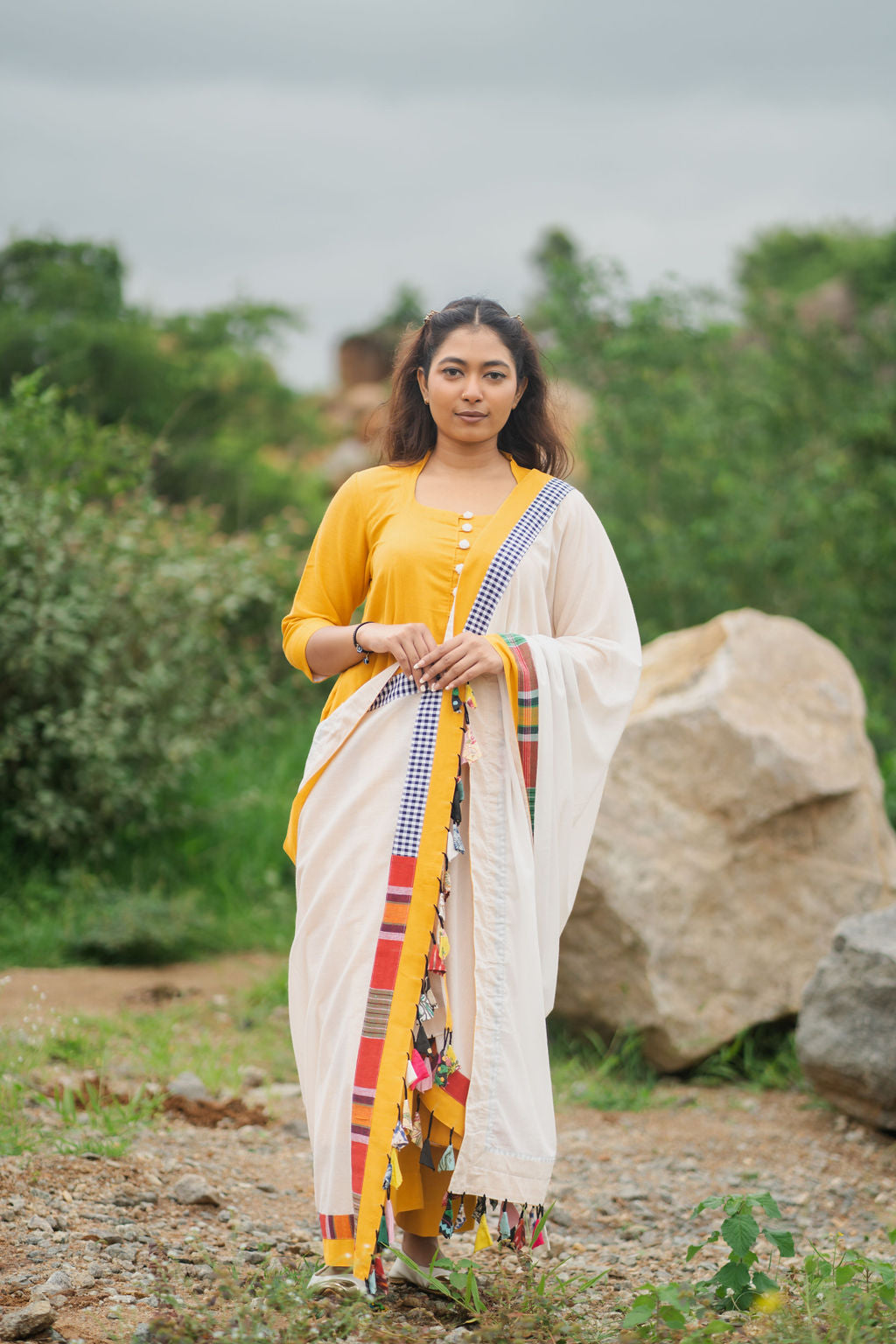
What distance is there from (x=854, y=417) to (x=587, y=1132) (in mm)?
5834

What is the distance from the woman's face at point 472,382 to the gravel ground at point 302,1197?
6.05 feet

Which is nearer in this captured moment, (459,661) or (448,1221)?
(459,661)

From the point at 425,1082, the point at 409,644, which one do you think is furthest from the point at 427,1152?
the point at 409,644

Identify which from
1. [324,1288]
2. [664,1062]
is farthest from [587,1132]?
[324,1288]

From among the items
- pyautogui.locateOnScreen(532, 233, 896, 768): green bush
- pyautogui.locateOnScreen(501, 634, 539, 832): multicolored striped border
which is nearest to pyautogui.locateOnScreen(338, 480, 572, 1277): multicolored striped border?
pyautogui.locateOnScreen(501, 634, 539, 832): multicolored striped border

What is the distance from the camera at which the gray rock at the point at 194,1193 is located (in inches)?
128

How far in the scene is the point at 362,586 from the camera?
9.88 ft

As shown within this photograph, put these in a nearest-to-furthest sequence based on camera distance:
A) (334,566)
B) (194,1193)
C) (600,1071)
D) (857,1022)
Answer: (334,566) < (194,1193) < (857,1022) < (600,1071)

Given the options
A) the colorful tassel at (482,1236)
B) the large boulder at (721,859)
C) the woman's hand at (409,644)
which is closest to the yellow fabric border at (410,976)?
the woman's hand at (409,644)

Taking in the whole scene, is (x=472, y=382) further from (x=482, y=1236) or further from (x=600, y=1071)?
(x=600, y=1071)

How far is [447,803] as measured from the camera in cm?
265

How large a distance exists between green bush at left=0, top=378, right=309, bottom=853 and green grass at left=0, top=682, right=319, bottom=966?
0.19 meters

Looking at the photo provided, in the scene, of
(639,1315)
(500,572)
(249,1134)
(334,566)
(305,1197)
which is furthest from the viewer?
(249,1134)

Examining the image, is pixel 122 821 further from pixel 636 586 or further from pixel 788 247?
pixel 788 247
